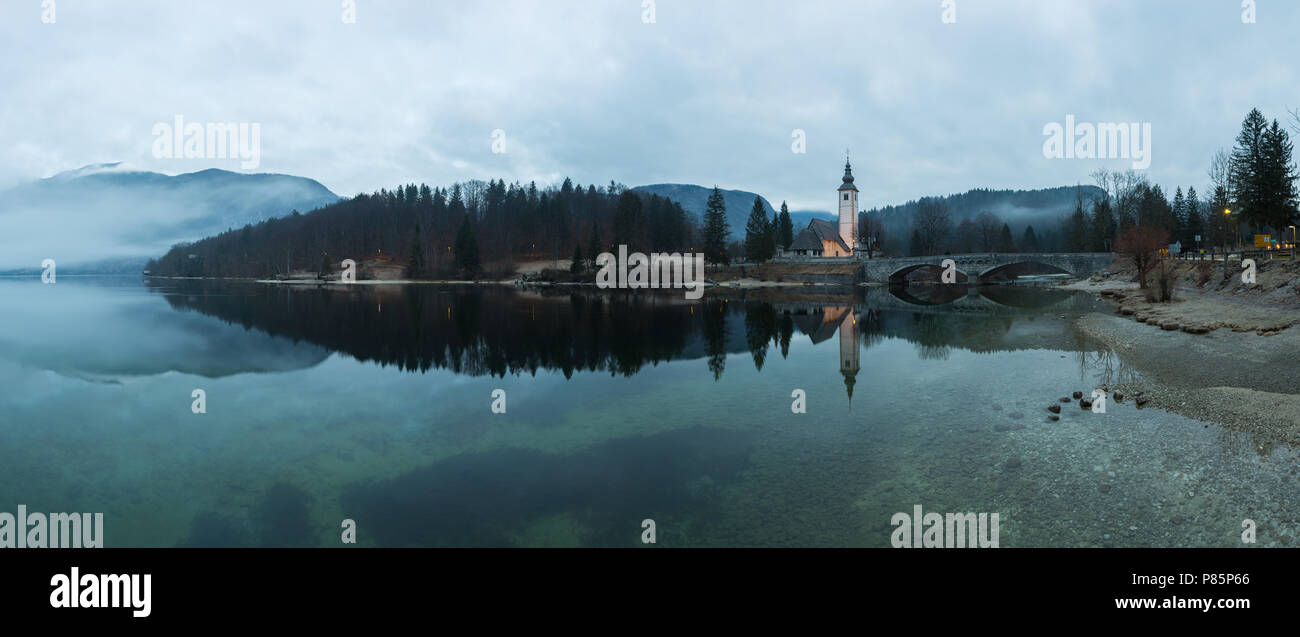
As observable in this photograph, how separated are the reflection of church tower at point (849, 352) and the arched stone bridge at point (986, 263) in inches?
2286

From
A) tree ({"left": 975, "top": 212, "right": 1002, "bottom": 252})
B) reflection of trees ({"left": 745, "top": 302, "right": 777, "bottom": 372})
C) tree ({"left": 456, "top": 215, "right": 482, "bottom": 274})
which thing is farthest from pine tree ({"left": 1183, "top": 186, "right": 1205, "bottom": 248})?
tree ({"left": 456, "top": 215, "right": 482, "bottom": 274})

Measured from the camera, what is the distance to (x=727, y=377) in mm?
23859

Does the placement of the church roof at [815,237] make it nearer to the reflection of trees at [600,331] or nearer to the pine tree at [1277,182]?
the reflection of trees at [600,331]

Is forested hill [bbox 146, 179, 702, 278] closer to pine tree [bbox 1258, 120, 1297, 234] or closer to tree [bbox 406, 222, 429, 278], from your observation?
tree [bbox 406, 222, 429, 278]

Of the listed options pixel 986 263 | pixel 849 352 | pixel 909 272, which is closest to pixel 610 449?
pixel 849 352

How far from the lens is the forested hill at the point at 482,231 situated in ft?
417

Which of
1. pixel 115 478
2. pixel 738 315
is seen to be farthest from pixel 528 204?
pixel 115 478

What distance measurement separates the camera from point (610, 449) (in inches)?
579

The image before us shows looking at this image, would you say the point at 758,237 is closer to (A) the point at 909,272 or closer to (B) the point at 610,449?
(A) the point at 909,272

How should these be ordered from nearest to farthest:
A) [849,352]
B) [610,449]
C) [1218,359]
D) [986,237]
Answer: [610,449] → [1218,359] → [849,352] → [986,237]

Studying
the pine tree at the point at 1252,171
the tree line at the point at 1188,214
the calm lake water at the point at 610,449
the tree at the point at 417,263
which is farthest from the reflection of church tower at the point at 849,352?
the tree at the point at 417,263

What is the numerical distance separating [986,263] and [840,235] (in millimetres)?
48022

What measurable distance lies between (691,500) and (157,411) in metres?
17.8
